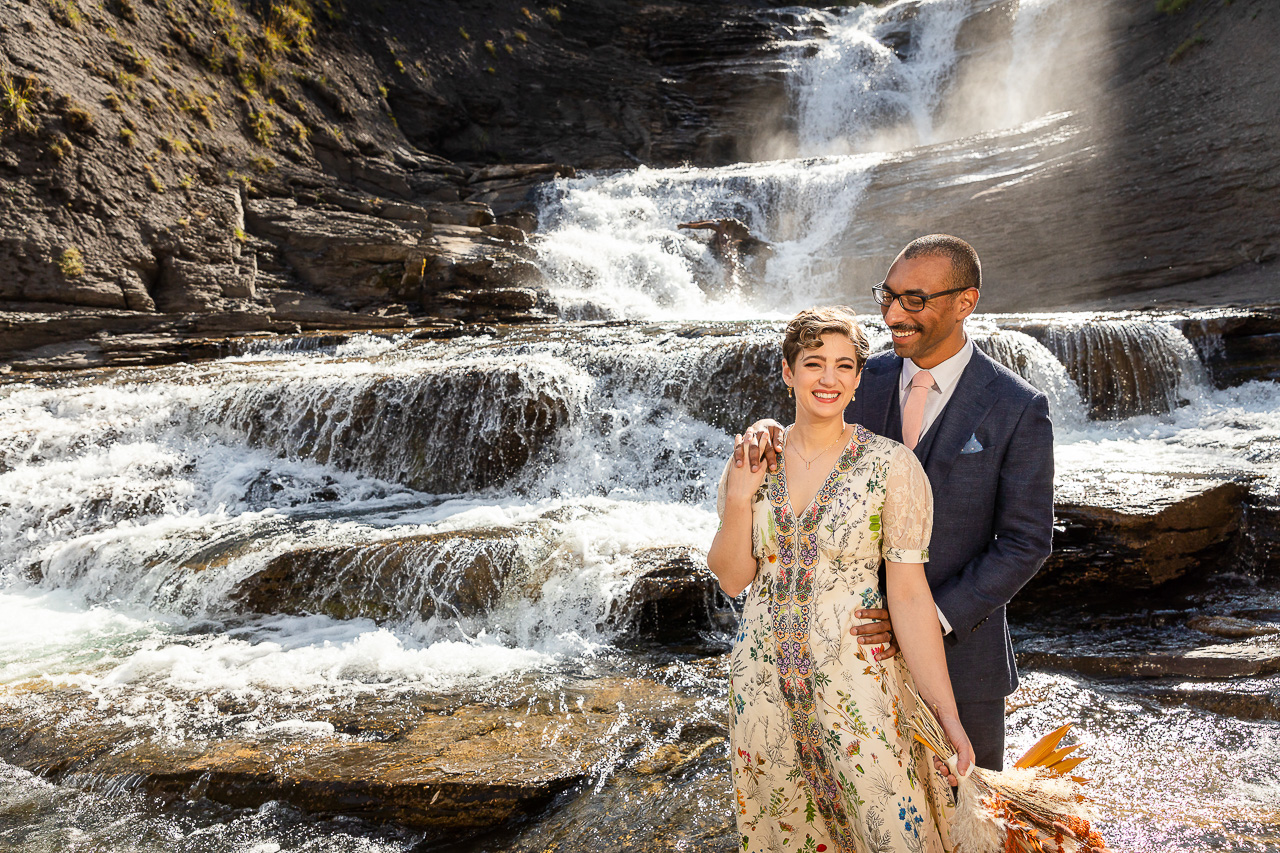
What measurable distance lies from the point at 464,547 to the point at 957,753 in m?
3.97

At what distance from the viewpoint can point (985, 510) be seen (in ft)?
5.13

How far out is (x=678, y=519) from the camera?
19.8ft

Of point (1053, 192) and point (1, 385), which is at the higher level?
point (1053, 192)

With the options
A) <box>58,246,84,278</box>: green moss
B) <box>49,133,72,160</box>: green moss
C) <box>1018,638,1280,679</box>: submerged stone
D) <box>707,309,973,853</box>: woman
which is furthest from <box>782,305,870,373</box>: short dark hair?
<box>49,133,72,160</box>: green moss

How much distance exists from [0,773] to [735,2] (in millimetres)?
30183

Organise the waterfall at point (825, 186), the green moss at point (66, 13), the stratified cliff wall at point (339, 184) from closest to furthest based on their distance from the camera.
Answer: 1. the stratified cliff wall at point (339, 184)
2. the green moss at point (66, 13)
3. the waterfall at point (825, 186)

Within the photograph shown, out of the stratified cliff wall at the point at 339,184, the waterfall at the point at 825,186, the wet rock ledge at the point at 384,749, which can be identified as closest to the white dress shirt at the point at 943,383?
the wet rock ledge at the point at 384,749

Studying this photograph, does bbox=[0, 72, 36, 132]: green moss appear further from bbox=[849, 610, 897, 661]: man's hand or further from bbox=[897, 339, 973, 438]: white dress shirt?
bbox=[849, 610, 897, 661]: man's hand

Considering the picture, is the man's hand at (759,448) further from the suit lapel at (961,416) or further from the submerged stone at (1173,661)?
the submerged stone at (1173,661)

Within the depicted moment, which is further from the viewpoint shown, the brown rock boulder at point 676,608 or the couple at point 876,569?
the brown rock boulder at point 676,608

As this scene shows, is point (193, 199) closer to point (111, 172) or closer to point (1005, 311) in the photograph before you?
point (111, 172)

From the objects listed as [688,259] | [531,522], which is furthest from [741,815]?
[688,259]

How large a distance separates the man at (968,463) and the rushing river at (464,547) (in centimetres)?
120

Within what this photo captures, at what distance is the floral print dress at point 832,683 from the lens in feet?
4.54
